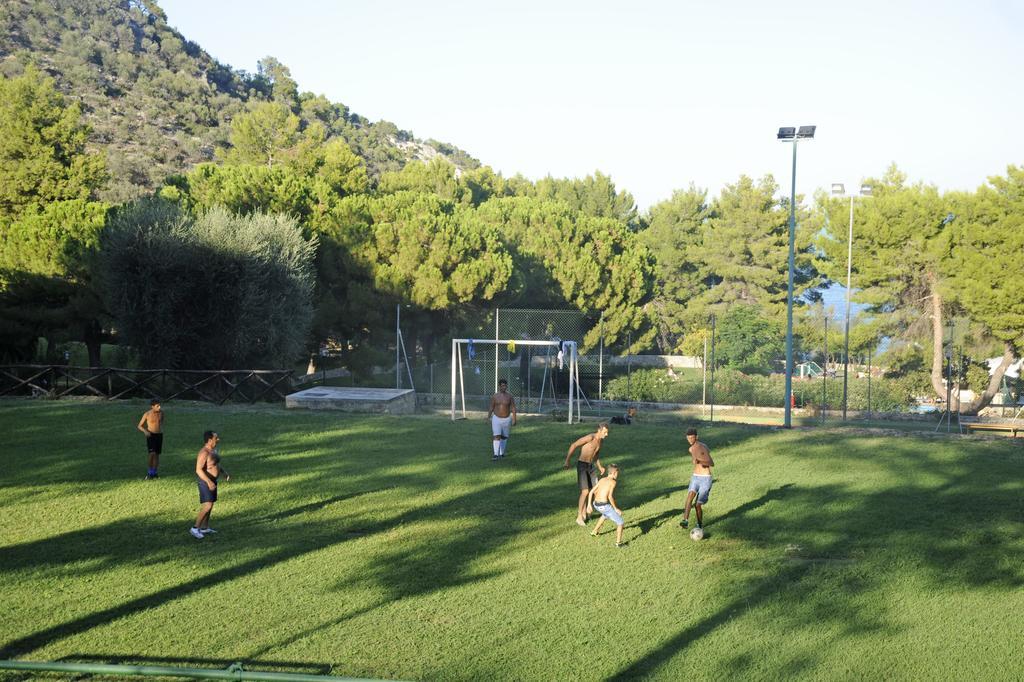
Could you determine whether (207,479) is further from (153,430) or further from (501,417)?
(501,417)

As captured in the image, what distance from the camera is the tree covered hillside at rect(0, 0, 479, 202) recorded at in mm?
81812

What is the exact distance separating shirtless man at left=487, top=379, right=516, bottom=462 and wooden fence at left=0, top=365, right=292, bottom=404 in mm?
12642

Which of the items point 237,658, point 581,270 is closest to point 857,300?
point 581,270

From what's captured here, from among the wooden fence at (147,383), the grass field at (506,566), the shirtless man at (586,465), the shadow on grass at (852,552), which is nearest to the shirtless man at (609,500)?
the grass field at (506,566)

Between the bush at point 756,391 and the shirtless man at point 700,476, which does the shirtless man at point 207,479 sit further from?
the bush at point 756,391

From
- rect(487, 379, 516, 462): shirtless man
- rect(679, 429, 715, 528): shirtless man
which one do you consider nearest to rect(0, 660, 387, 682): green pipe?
rect(679, 429, 715, 528): shirtless man

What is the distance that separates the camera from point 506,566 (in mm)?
12914

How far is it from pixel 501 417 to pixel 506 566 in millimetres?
7609

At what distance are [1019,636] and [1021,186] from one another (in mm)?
38156

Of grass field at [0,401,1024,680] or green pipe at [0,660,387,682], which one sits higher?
green pipe at [0,660,387,682]

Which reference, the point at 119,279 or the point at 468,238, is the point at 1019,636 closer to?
the point at 119,279

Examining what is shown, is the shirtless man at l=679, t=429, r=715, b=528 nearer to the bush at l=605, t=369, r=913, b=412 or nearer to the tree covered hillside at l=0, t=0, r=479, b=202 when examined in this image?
the bush at l=605, t=369, r=913, b=412

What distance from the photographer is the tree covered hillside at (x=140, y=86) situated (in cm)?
8181

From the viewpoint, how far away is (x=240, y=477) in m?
18.7
